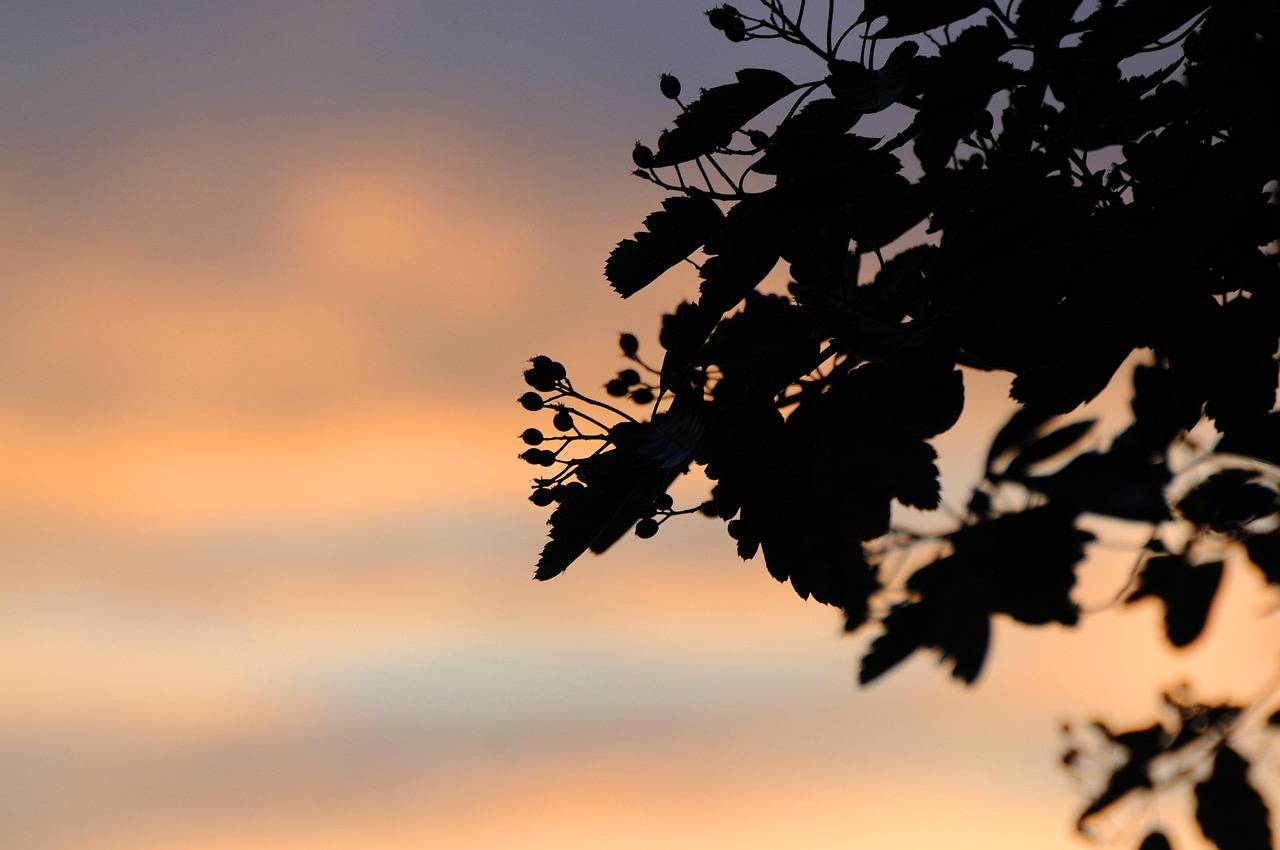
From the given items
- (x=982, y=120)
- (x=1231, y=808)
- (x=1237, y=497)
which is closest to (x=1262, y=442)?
(x=1237, y=497)

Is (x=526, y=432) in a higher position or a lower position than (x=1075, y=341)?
higher

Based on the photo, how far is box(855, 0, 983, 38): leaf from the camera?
2422 millimetres

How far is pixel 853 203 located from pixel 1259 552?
282cm

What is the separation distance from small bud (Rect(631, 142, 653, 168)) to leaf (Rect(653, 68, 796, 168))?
0.12 metres

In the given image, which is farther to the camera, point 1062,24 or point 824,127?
point 1062,24

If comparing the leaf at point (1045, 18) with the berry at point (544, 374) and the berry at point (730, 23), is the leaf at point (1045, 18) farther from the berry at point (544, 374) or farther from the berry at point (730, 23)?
the berry at point (544, 374)

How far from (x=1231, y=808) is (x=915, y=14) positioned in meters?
3.38

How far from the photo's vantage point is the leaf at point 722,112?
2498 millimetres

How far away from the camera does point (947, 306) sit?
2.33m

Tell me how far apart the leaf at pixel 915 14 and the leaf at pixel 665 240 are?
52 centimetres

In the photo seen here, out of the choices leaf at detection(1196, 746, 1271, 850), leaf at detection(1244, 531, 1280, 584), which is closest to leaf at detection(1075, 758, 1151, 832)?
leaf at detection(1196, 746, 1271, 850)

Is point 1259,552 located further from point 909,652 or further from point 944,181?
point 944,181

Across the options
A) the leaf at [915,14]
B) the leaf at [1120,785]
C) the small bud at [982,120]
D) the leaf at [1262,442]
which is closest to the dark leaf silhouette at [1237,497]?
the leaf at [1262,442]

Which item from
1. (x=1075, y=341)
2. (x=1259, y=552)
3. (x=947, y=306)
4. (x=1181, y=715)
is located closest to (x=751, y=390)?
(x=947, y=306)
